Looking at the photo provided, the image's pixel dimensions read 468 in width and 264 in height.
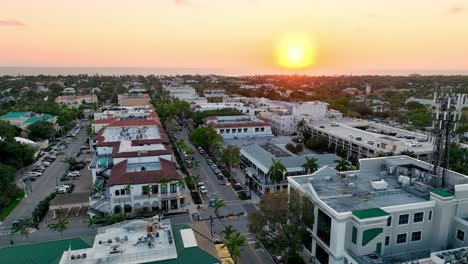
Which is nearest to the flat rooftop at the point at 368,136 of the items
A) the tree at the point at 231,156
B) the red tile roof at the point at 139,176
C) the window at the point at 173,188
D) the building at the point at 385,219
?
the tree at the point at 231,156

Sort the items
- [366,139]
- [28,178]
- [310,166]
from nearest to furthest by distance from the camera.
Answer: [310,166] → [28,178] → [366,139]

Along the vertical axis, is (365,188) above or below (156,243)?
above

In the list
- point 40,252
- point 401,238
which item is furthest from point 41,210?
point 401,238

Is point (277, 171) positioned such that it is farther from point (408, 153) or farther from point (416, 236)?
point (408, 153)

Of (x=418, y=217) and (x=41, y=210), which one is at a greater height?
(x=418, y=217)

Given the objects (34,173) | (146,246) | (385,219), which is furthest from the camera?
(34,173)

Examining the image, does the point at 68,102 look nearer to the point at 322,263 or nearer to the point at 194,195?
the point at 194,195


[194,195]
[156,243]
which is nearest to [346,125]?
[194,195]

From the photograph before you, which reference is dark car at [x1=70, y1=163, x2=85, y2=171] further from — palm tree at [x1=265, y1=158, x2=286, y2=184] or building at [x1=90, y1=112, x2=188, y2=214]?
palm tree at [x1=265, y1=158, x2=286, y2=184]
